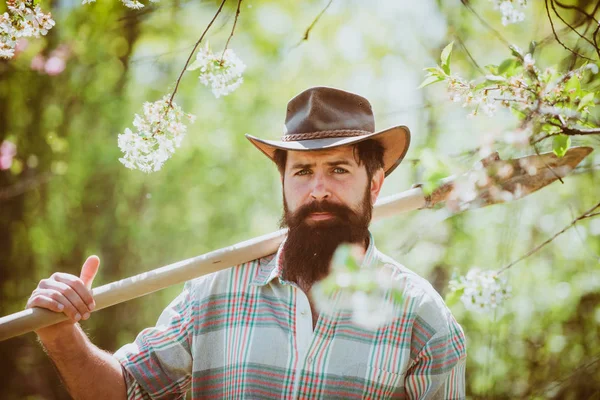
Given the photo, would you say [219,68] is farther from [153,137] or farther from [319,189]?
[319,189]

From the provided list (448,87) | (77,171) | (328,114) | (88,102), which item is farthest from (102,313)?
(448,87)

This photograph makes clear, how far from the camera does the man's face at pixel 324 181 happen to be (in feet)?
7.47

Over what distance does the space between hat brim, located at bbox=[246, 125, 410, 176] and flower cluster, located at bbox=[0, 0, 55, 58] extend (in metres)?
0.84

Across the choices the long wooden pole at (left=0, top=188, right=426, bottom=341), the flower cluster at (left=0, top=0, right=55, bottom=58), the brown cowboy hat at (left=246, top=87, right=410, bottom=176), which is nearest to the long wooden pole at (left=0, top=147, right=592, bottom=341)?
the long wooden pole at (left=0, top=188, right=426, bottom=341)

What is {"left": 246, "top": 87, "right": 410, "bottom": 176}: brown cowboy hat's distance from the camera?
2230 mm

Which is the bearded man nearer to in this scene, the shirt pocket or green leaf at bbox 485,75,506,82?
the shirt pocket

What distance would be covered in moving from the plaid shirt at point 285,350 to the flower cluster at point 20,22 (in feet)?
3.87

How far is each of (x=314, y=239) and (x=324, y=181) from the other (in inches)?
9.5

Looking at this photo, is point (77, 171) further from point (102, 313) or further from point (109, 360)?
point (109, 360)

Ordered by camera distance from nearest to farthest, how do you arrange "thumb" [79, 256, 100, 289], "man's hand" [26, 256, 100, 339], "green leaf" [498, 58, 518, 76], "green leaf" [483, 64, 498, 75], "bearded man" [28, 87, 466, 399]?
1. "green leaf" [498, 58, 518, 76]
2. "green leaf" [483, 64, 498, 75]
3. "man's hand" [26, 256, 100, 339]
4. "thumb" [79, 256, 100, 289]
5. "bearded man" [28, 87, 466, 399]

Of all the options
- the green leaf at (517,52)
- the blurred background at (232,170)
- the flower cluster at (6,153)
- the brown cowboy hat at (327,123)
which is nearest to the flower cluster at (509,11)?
the green leaf at (517,52)

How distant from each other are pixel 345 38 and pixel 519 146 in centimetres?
626

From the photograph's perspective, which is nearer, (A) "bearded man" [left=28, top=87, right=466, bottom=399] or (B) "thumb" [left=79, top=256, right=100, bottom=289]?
(B) "thumb" [left=79, top=256, right=100, bottom=289]

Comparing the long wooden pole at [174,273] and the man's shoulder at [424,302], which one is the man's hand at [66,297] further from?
the man's shoulder at [424,302]
